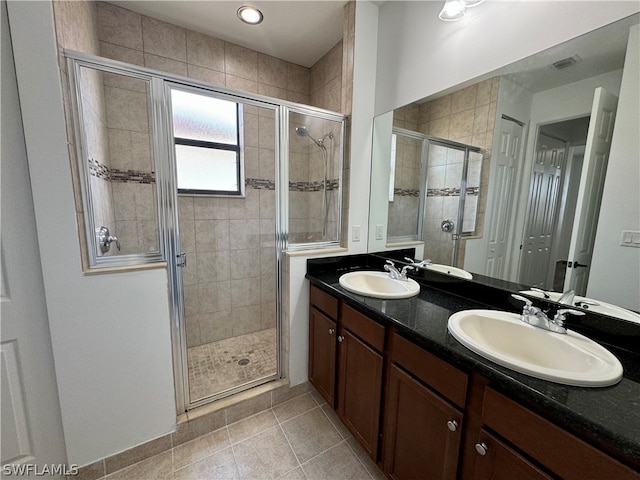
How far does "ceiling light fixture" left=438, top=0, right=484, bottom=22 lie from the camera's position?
4.23 ft

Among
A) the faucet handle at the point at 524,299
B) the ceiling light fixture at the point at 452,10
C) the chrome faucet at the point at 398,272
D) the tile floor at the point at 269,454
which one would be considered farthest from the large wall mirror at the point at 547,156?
the tile floor at the point at 269,454

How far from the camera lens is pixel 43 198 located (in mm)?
1104

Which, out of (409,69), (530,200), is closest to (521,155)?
(530,200)

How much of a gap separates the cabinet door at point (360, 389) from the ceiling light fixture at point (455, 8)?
5.72 ft

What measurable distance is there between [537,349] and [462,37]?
1528 mm

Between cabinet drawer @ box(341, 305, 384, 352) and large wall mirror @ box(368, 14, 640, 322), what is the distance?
632 mm

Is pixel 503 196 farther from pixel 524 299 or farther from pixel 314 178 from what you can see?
pixel 314 178

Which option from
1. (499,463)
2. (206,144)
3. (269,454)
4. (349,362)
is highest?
(206,144)

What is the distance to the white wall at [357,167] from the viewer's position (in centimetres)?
177

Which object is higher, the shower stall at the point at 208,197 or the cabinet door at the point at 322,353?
the shower stall at the point at 208,197

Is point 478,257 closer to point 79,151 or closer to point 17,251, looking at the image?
point 79,151

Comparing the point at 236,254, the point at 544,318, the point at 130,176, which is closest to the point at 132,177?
the point at 130,176

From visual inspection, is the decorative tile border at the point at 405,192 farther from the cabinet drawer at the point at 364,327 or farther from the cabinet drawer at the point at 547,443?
the cabinet drawer at the point at 547,443

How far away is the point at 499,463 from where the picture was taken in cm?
78
